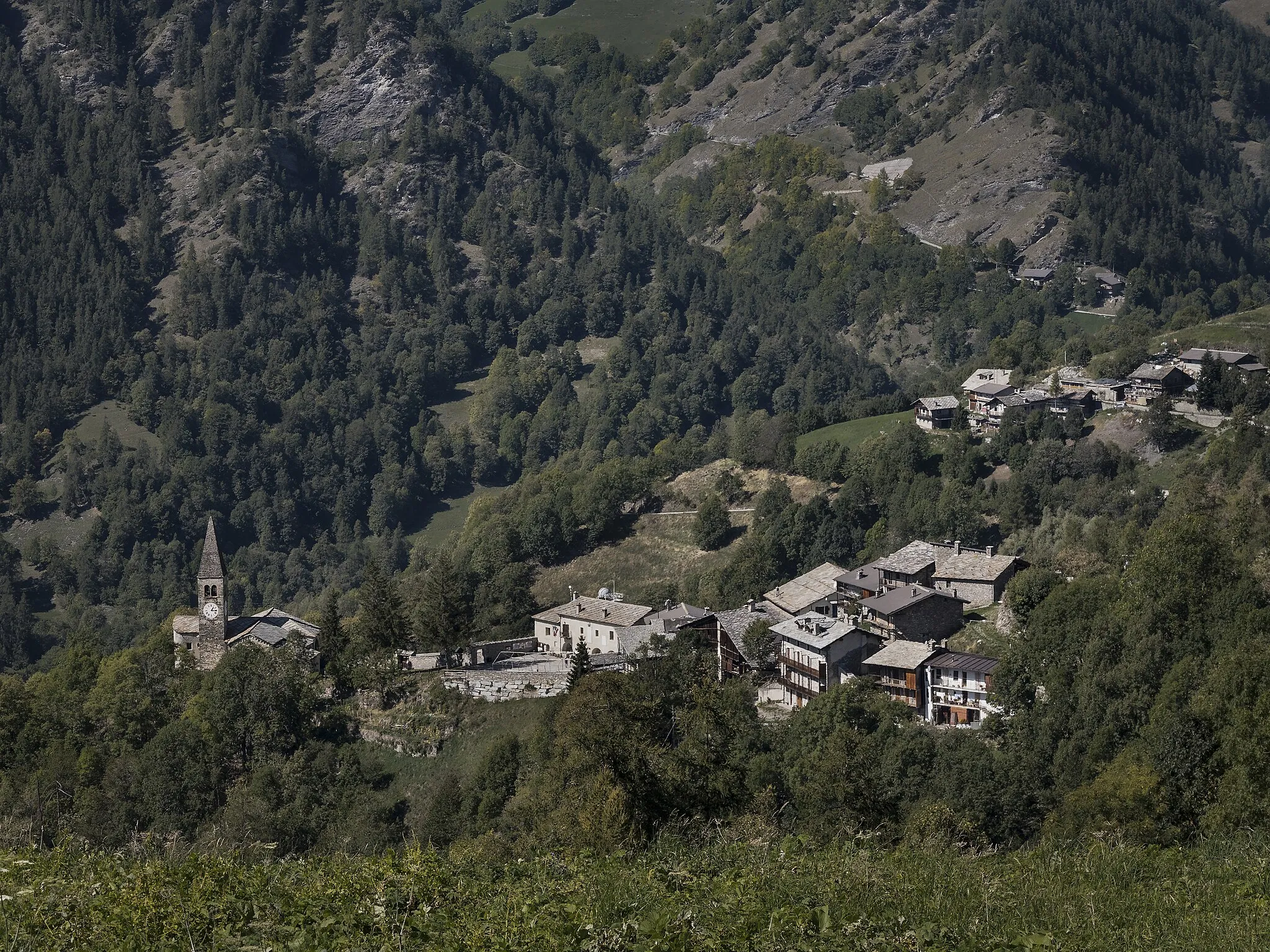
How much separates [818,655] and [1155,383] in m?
38.5

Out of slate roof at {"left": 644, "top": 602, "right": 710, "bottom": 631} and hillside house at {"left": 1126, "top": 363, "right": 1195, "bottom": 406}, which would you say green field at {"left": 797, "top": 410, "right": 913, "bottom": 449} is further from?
slate roof at {"left": 644, "top": 602, "right": 710, "bottom": 631}

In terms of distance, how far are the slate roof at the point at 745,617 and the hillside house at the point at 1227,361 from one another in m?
31.5

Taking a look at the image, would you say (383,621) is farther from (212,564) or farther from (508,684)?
(212,564)

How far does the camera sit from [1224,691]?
112 feet

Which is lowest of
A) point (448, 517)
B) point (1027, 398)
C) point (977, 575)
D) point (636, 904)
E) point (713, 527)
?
point (448, 517)

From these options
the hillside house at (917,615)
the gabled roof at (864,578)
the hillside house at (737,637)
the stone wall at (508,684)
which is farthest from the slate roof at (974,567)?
the stone wall at (508,684)

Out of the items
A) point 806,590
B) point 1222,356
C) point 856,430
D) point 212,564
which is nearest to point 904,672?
point 806,590

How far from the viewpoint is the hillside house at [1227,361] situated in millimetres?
80875

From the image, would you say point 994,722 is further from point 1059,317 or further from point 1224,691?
point 1059,317

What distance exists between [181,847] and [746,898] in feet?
26.3

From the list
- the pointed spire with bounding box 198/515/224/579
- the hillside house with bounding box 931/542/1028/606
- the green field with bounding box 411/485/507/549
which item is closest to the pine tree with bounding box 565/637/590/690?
the hillside house with bounding box 931/542/1028/606

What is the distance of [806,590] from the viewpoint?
6700 centimetres

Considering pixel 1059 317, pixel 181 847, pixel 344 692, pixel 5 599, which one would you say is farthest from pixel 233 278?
pixel 181 847

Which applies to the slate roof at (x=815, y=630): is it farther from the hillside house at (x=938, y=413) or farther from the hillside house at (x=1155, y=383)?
the hillside house at (x=938, y=413)
